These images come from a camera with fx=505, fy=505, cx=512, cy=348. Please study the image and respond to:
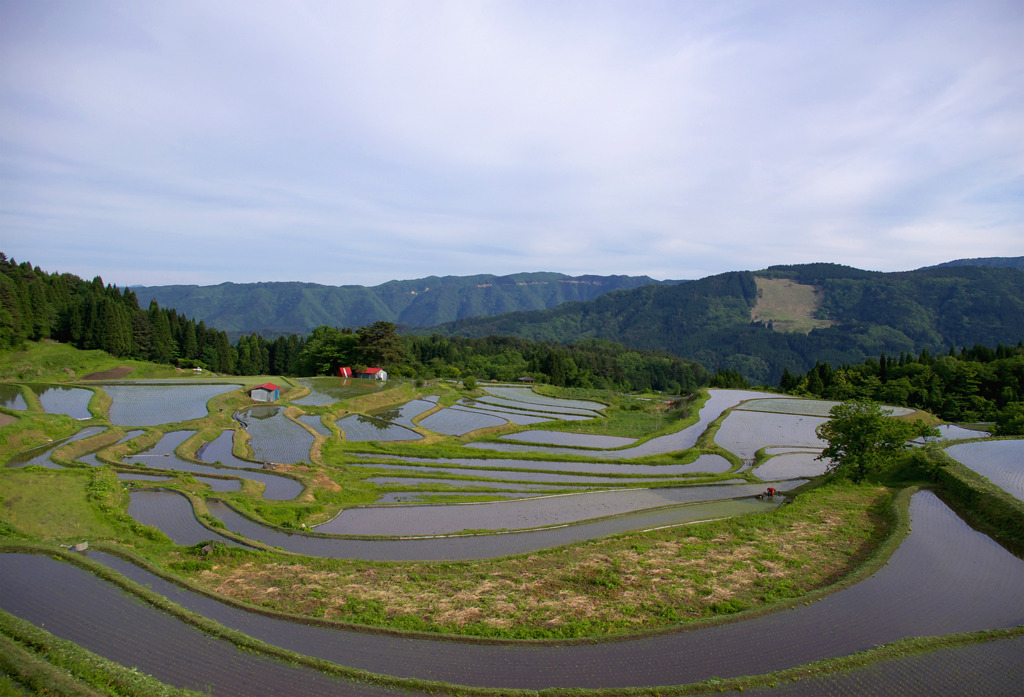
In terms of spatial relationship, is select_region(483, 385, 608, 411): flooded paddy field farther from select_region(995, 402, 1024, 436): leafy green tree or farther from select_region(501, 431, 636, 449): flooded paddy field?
select_region(995, 402, 1024, 436): leafy green tree

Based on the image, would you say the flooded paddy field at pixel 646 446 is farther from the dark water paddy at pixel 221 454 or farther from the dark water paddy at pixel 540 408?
the dark water paddy at pixel 221 454

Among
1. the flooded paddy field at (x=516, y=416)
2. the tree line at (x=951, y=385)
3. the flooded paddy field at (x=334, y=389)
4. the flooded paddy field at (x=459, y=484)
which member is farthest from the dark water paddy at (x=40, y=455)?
the tree line at (x=951, y=385)

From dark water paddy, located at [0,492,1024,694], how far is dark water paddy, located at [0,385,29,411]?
27903 millimetres

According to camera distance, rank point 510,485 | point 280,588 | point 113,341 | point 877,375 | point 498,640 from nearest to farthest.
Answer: point 498,640
point 280,588
point 510,485
point 113,341
point 877,375

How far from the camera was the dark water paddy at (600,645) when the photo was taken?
998 centimetres

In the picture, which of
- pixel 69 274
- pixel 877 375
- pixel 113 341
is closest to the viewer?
pixel 113 341

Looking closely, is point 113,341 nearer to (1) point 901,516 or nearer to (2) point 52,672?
(2) point 52,672

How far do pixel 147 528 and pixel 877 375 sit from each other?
275 feet

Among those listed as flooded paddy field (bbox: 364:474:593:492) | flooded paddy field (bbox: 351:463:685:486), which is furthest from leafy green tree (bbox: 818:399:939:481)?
flooded paddy field (bbox: 364:474:593:492)

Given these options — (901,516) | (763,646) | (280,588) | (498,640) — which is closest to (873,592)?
(763,646)

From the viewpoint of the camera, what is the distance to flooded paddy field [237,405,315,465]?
29203mm

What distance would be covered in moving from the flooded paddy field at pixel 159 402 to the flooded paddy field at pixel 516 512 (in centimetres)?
2302

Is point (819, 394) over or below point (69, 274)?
below

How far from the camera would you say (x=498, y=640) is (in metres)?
11.0
